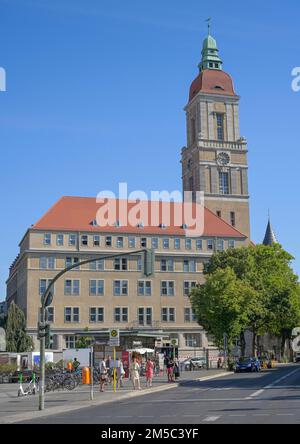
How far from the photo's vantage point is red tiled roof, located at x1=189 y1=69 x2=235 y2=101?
11069 cm

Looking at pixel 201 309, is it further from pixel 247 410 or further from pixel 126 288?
pixel 247 410

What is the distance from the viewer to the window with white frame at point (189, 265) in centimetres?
9288

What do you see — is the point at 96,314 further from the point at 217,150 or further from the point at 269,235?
the point at 269,235

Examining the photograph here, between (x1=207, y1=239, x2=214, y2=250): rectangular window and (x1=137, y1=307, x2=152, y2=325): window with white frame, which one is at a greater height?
(x1=207, y1=239, x2=214, y2=250): rectangular window

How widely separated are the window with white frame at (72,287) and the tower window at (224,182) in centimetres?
3024

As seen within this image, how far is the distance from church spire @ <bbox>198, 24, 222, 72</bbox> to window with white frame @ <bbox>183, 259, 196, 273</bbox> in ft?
129

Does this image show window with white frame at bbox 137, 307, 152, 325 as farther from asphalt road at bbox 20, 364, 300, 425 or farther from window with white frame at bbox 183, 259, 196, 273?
asphalt road at bbox 20, 364, 300, 425

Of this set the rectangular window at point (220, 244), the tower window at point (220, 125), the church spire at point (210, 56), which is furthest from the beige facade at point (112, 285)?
the church spire at point (210, 56)

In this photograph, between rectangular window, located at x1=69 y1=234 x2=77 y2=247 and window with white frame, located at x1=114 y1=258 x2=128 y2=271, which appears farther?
window with white frame, located at x1=114 y1=258 x2=128 y2=271

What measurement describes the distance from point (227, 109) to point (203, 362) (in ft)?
163

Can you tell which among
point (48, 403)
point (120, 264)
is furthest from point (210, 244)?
point (48, 403)

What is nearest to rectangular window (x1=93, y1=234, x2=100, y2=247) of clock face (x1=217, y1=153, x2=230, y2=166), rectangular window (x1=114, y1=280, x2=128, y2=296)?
rectangular window (x1=114, y1=280, x2=128, y2=296)

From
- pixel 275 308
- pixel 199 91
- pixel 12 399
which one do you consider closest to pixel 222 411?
pixel 12 399

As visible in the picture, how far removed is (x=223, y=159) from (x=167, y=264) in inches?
912
